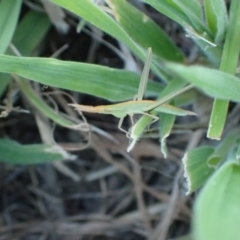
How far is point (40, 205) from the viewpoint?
129 centimetres

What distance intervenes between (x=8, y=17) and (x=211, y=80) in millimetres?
494

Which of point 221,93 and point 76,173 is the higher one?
point 221,93

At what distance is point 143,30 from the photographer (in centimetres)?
Result: 93

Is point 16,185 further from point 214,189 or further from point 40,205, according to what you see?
point 214,189

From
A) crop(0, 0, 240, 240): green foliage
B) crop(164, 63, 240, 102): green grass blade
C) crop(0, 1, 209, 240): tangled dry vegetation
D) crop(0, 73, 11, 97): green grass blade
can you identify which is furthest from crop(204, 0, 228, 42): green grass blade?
crop(0, 73, 11, 97): green grass blade

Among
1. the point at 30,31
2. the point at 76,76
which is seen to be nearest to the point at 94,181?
the point at 30,31

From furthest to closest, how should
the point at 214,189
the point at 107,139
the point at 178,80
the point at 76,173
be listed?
the point at 76,173 < the point at 107,139 < the point at 178,80 < the point at 214,189

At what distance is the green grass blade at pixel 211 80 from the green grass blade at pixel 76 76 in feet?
0.68

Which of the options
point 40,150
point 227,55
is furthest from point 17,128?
point 227,55

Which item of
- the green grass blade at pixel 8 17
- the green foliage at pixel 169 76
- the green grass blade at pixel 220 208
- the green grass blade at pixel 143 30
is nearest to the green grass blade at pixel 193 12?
the green foliage at pixel 169 76

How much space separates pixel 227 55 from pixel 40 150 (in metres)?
0.43

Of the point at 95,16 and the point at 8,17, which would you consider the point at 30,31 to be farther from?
the point at 95,16

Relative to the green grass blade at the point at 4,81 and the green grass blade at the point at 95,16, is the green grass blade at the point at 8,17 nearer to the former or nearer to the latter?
the green grass blade at the point at 4,81

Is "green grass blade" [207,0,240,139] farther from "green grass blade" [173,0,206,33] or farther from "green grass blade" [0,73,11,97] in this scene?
"green grass blade" [0,73,11,97]
